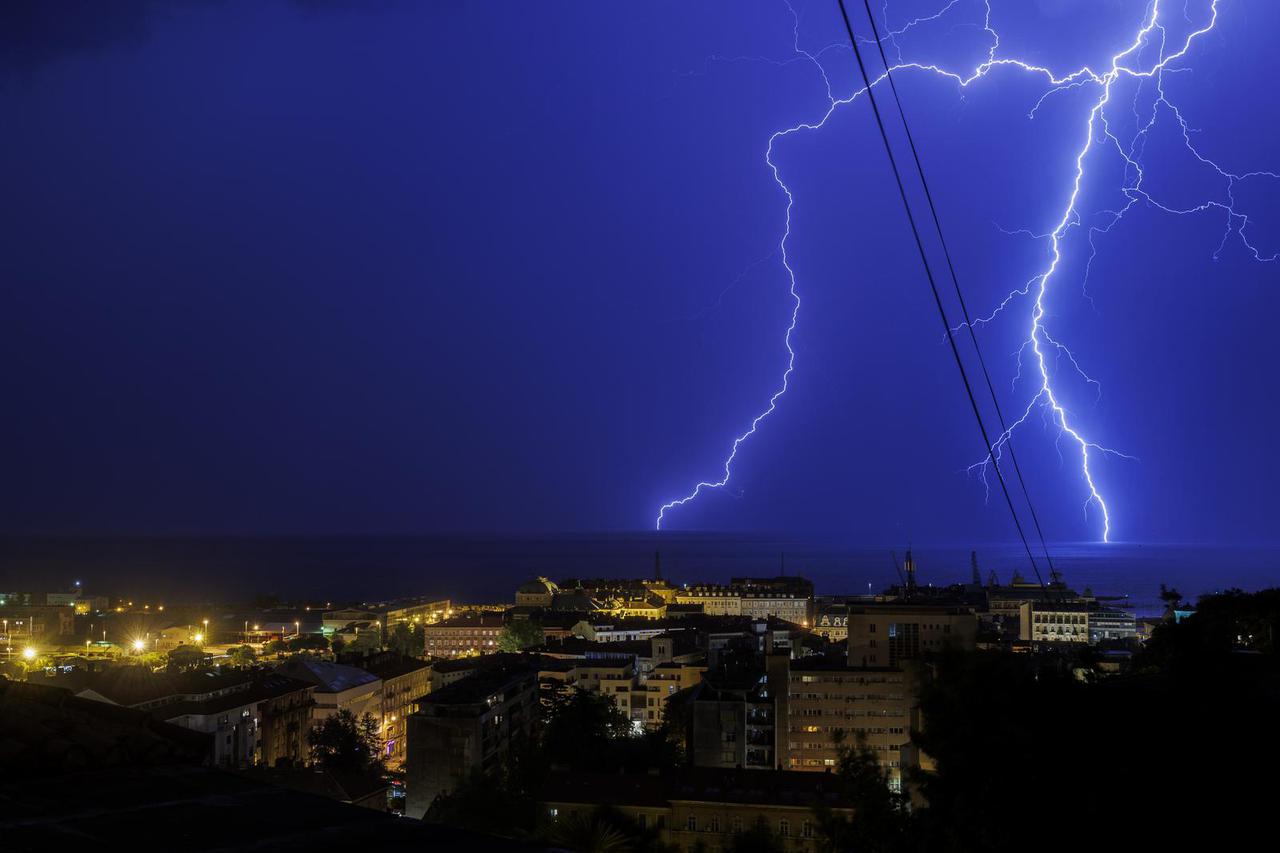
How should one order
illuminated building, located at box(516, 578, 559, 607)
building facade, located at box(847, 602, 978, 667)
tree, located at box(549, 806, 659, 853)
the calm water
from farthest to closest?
1. the calm water
2. illuminated building, located at box(516, 578, 559, 607)
3. building facade, located at box(847, 602, 978, 667)
4. tree, located at box(549, 806, 659, 853)

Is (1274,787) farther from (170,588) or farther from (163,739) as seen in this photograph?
(170,588)

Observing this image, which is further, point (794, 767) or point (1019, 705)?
point (794, 767)

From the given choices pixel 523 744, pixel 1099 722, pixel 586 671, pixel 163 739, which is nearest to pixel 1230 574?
pixel 586 671

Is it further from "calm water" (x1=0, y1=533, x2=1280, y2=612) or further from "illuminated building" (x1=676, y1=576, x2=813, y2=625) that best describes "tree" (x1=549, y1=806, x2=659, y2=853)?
"calm water" (x1=0, y1=533, x2=1280, y2=612)

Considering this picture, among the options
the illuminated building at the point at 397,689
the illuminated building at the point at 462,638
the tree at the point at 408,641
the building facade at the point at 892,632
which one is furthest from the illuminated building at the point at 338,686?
the illuminated building at the point at 462,638

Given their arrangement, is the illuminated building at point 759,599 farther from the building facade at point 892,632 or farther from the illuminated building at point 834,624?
the building facade at point 892,632

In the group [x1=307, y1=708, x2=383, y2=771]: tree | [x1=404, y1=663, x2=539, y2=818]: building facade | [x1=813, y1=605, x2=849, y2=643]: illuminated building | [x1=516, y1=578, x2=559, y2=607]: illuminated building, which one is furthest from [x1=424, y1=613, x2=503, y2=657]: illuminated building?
[x1=404, y1=663, x2=539, y2=818]: building facade
